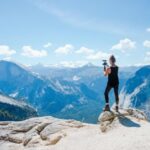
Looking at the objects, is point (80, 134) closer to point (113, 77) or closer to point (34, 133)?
point (113, 77)

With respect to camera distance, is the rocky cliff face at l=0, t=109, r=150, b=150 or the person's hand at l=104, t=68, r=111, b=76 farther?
the person's hand at l=104, t=68, r=111, b=76

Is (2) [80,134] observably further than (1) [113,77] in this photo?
No

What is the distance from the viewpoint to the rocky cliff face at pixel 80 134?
22984 millimetres

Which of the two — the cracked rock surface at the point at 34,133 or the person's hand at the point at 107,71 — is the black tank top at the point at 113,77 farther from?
the cracked rock surface at the point at 34,133

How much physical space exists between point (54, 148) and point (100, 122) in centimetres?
497

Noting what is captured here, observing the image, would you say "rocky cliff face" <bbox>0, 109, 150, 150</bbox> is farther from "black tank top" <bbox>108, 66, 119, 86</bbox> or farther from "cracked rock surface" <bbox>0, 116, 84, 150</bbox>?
"black tank top" <bbox>108, 66, 119, 86</bbox>

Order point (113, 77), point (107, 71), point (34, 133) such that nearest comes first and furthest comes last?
point (107, 71) < point (113, 77) < point (34, 133)

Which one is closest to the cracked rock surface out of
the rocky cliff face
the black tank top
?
the rocky cliff face

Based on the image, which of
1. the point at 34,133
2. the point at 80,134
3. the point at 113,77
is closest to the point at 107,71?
the point at 113,77

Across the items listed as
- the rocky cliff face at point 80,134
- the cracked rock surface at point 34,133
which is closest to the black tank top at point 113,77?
the rocky cliff face at point 80,134

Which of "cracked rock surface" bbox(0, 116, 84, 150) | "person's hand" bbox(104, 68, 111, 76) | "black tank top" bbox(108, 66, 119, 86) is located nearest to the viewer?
"person's hand" bbox(104, 68, 111, 76)

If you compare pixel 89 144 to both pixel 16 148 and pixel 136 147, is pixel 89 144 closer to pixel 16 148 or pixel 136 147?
pixel 136 147

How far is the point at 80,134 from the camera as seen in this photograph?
27.7 meters

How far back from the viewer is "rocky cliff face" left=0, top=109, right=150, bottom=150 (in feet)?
75.4
